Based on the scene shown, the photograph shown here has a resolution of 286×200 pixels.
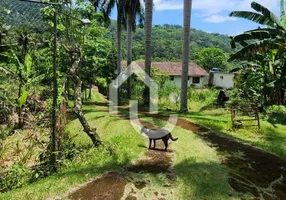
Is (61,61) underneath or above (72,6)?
underneath

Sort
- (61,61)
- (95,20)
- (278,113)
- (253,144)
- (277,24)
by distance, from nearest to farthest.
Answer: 1. (253,144)
2. (277,24)
3. (278,113)
4. (61,61)
5. (95,20)

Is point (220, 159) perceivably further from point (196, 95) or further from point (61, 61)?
point (196, 95)

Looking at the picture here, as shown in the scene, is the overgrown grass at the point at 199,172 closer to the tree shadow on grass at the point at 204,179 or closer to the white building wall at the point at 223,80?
the tree shadow on grass at the point at 204,179

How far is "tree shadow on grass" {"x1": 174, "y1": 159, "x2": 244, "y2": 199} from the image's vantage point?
5883 mm

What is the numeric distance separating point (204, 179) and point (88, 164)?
9.73 ft

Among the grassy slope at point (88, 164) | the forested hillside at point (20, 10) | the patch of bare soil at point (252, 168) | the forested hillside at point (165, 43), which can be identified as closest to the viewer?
the grassy slope at point (88, 164)

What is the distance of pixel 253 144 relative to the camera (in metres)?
9.84

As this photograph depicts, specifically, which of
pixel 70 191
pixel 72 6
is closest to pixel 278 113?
pixel 72 6

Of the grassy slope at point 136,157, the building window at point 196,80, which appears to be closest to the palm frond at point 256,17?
the grassy slope at point 136,157

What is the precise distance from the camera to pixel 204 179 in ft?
21.6

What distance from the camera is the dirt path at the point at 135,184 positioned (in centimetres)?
576

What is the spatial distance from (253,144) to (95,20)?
13.7m

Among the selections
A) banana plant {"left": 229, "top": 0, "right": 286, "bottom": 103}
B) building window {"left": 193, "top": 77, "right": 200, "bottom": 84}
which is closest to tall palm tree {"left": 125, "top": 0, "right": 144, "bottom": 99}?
banana plant {"left": 229, "top": 0, "right": 286, "bottom": 103}

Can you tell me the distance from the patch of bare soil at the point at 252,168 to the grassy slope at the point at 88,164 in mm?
2632
